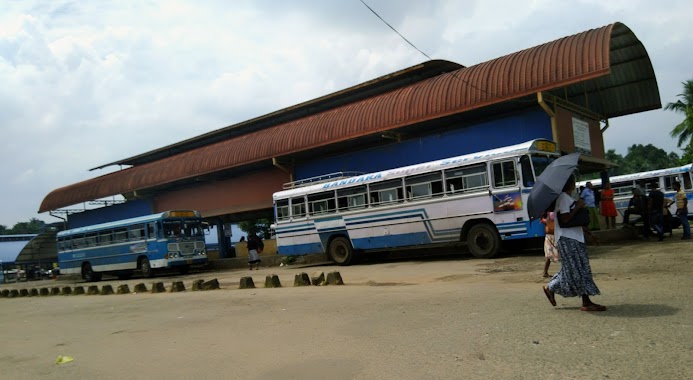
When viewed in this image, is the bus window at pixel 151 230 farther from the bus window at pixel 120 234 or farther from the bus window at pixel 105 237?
the bus window at pixel 105 237

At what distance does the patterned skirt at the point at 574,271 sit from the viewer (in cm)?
565

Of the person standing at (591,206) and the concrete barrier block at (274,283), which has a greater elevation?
the person standing at (591,206)

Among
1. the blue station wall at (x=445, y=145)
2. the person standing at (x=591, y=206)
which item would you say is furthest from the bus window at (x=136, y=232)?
the person standing at (x=591, y=206)

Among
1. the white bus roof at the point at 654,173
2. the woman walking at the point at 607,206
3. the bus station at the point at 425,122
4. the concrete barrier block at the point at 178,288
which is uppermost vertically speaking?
the bus station at the point at 425,122

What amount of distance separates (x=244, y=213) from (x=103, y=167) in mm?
14017

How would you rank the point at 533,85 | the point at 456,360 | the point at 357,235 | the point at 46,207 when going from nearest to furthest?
the point at 456,360, the point at 533,85, the point at 357,235, the point at 46,207

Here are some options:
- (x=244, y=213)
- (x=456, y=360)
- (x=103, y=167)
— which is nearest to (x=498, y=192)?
(x=456, y=360)

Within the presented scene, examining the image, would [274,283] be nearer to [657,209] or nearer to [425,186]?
A: [425,186]

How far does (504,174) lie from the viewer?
13.1 metres

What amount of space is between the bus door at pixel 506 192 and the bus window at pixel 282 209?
25.7ft

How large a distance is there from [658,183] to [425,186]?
14.6m

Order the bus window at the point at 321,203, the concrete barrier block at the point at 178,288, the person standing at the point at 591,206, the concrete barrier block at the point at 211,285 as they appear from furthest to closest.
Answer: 1. the bus window at the point at 321,203
2. the person standing at the point at 591,206
3. the concrete barrier block at the point at 178,288
4. the concrete barrier block at the point at 211,285

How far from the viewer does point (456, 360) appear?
454cm

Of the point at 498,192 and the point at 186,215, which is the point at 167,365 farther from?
the point at 186,215
